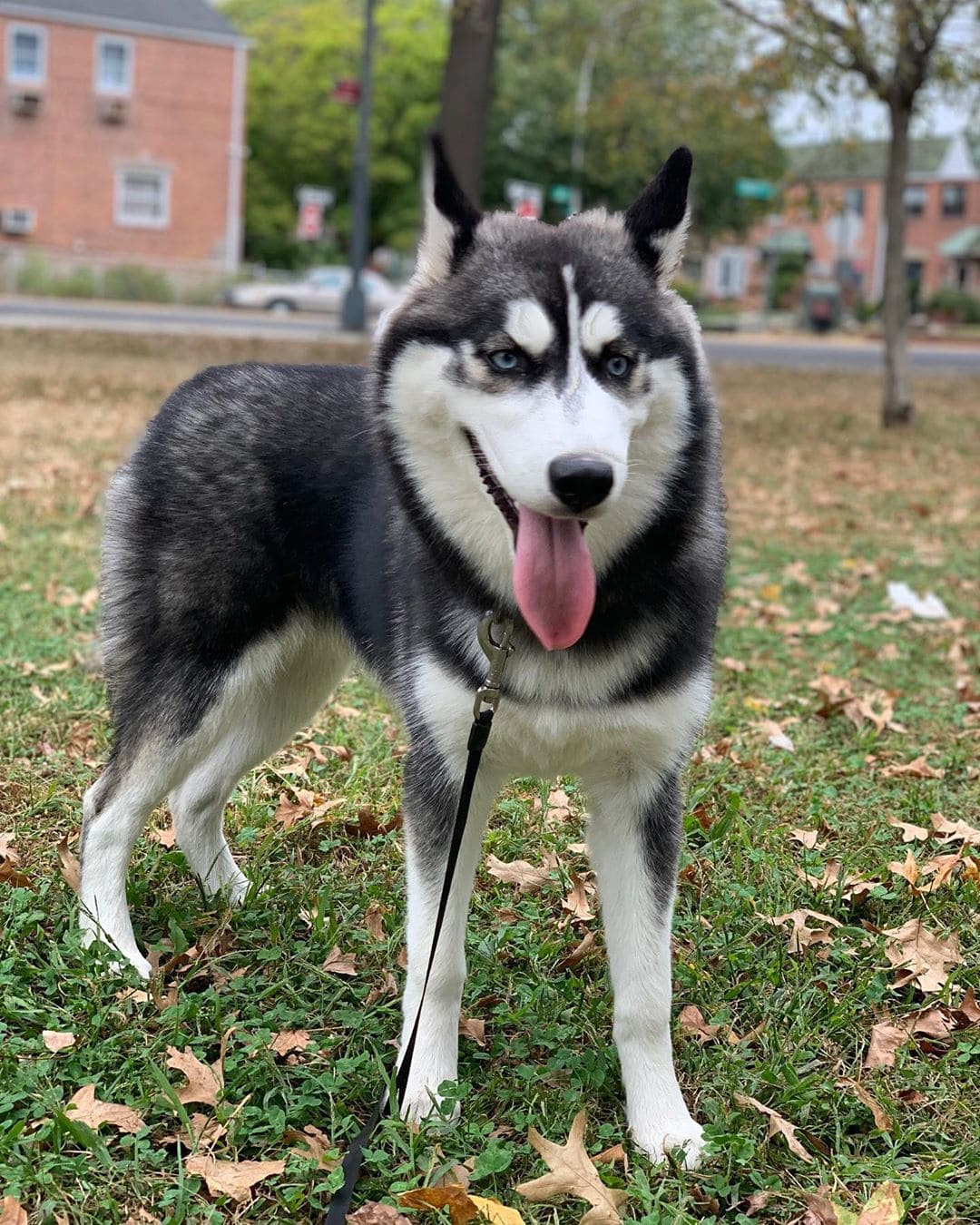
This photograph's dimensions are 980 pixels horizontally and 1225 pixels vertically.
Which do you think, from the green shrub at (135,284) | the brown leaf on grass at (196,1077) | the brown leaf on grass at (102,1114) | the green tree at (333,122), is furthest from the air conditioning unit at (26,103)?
the brown leaf on grass at (102,1114)

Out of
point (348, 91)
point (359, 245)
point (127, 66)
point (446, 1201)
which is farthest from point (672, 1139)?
point (127, 66)

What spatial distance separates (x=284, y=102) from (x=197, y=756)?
47653 mm

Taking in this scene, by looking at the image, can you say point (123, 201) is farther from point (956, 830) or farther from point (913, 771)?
Answer: point (956, 830)

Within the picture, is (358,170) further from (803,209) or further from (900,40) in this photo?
(900,40)

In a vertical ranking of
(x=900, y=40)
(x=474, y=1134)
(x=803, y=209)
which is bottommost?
(x=474, y=1134)

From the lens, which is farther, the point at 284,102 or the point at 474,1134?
the point at 284,102

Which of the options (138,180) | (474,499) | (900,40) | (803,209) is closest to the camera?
(474,499)

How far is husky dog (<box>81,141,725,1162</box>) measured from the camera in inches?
95.4

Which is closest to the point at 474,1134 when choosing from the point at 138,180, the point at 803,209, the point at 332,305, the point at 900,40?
the point at 900,40

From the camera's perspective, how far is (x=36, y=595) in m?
6.27

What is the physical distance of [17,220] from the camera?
3816 cm

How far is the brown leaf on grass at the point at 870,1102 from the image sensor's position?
2744 millimetres

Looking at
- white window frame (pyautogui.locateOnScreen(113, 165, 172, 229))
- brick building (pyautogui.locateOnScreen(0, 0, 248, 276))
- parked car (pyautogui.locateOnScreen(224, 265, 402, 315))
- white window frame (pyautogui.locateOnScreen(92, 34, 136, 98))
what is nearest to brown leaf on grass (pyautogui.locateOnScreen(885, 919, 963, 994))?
parked car (pyautogui.locateOnScreen(224, 265, 402, 315))

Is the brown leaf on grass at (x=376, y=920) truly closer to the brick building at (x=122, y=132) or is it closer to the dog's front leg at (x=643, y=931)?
Result: the dog's front leg at (x=643, y=931)
